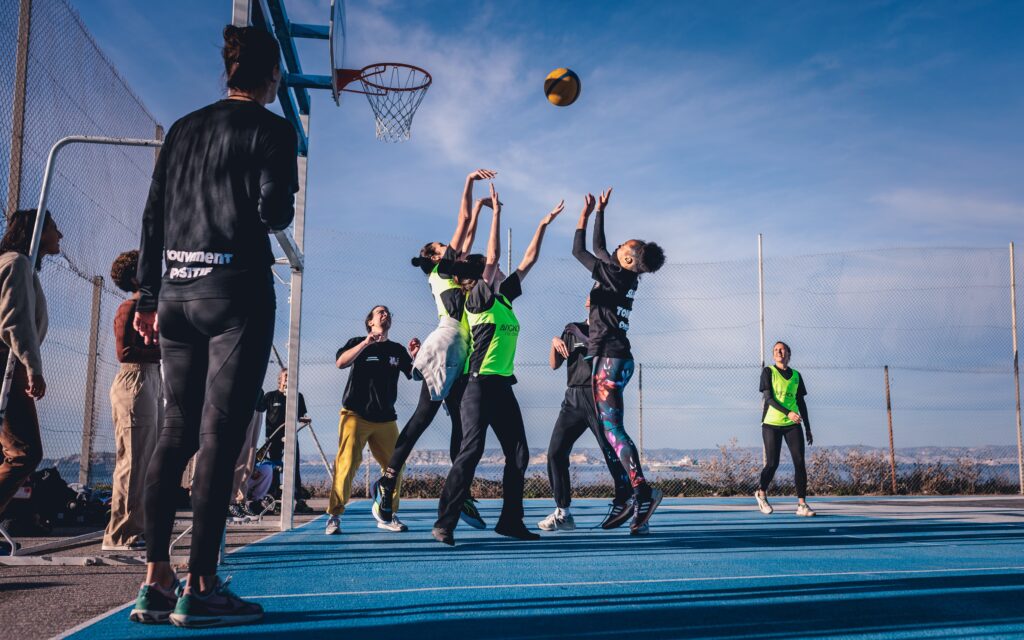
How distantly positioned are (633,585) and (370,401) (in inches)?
144

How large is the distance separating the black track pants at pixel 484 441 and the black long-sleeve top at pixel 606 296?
1.02 meters

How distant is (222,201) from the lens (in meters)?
2.71

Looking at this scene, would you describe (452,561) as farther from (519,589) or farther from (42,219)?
(42,219)

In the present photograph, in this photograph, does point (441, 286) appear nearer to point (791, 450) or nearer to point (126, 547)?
point (126, 547)

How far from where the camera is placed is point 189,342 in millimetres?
2688

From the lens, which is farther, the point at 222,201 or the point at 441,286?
the point at 441,286

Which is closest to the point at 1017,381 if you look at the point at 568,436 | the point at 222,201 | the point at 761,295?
the point at 761,295

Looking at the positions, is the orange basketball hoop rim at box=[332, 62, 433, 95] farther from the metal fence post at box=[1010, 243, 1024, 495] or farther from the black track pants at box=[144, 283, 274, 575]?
the metal fence post at box=[1010, 243, 1024, 495]

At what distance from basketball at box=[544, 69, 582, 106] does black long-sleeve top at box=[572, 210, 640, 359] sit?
1.44 metres

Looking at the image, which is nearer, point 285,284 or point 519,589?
point 519,589

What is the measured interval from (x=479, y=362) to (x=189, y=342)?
2730 millimetres

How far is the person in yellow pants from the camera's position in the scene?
6.65m

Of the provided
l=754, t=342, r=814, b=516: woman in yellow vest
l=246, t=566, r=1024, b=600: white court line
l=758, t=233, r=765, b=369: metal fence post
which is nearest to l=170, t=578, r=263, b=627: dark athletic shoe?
l=246, t=566, r=1024, b=600: white court line

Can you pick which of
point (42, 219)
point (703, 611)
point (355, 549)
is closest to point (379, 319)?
point (355, 549)
